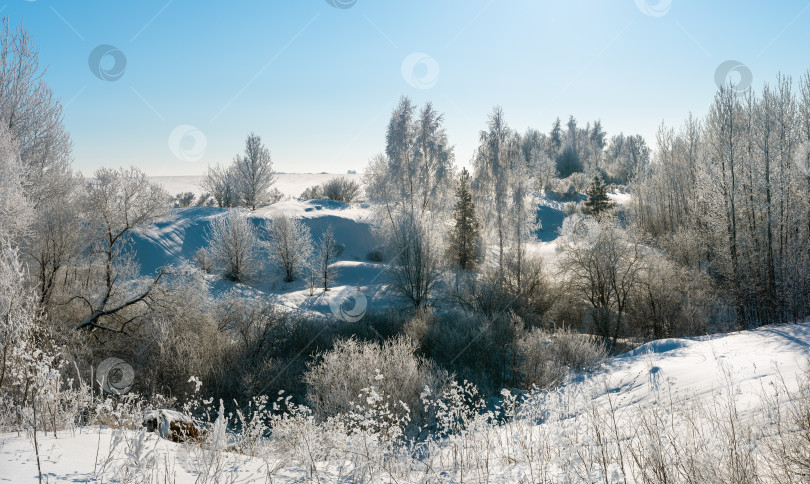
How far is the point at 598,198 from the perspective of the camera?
37625 millimetres

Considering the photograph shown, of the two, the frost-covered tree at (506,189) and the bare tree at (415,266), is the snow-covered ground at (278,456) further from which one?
the frost-covered tree at (506,189)

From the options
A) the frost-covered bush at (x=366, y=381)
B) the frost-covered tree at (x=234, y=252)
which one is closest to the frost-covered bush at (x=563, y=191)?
the frost-covered tree at (x=234, y=252)

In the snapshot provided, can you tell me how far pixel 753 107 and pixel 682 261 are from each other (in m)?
7.86

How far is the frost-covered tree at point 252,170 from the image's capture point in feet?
131

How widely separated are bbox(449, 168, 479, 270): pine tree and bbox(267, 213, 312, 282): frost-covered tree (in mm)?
9935

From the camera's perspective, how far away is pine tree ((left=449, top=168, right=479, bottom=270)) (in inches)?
1109

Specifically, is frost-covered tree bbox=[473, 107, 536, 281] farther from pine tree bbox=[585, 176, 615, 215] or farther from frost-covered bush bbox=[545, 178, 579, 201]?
A: frost-covered bush bbox=[545, 178, 579, 201]

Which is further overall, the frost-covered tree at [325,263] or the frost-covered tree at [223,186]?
the frost-covered tree at [223,186]

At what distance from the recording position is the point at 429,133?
2570cm

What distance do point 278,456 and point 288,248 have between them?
21.0 meters

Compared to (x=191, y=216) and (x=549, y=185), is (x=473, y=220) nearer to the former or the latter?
(x=191, y=216)

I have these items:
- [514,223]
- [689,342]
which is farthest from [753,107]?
[689,342]

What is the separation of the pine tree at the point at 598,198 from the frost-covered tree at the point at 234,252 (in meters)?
29.5

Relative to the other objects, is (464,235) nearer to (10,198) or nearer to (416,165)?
(416,165)
